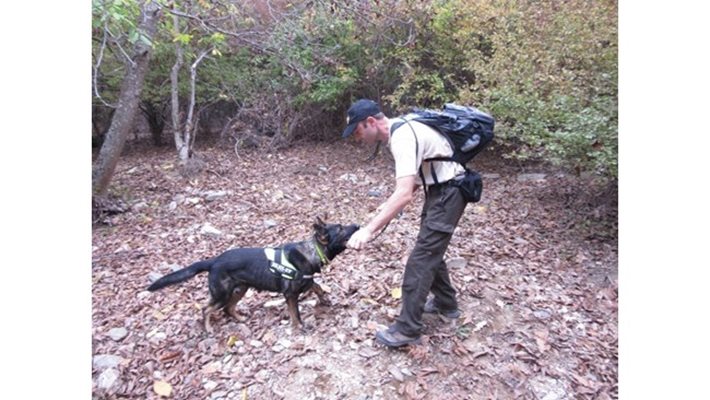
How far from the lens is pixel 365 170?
955 centimetres

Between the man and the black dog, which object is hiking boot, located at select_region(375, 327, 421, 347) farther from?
the black dog

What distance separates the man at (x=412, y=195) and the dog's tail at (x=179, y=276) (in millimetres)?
1488

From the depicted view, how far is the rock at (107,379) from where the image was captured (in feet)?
10.2

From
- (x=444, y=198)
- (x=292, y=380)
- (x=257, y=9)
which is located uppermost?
(x=257, y=9)

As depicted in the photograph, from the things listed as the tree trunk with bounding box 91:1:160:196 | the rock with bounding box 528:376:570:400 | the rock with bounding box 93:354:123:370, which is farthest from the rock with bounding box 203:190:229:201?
the rock with bounding box 528:376:570:400

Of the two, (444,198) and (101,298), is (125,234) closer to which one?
(101,298)

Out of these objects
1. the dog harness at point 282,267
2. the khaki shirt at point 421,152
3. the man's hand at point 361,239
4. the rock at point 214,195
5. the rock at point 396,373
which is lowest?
the rock at point 396,373

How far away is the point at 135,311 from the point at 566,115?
19.2 feet

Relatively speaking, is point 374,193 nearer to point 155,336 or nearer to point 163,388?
point 155,336

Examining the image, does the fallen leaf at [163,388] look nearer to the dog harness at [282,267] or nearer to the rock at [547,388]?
the dog harness at [282,267]

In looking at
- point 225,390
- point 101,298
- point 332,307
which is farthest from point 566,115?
point 101,298

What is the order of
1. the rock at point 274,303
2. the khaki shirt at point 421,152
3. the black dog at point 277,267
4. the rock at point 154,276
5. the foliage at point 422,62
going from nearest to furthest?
the khaki shirt at point 421,152 < the black dog at point 277,267 < the rock at point 274,303 < the rock at point 154,276 < the foliage at point 422,62

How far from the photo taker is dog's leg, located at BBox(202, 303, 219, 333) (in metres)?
3.60

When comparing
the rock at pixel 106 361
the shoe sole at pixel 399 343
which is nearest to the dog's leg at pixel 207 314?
the rock at pixel 106 361
